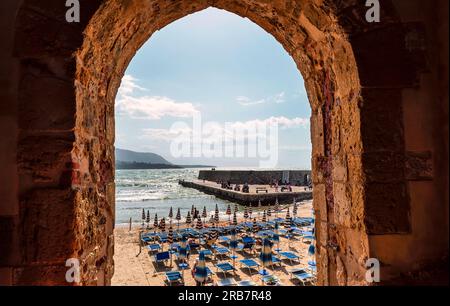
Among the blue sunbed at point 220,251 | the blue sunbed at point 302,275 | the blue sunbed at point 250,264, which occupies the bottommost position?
the blue sunbed at point 220,251

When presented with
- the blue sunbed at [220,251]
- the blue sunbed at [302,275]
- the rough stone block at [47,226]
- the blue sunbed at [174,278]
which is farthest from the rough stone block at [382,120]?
the blue sunbed at [220,251]

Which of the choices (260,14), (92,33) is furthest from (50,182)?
(260,14)

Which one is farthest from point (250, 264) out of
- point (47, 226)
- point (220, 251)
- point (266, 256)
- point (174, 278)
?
point (47, 226)

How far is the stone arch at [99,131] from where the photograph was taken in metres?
2.40

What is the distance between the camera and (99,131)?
321 cm

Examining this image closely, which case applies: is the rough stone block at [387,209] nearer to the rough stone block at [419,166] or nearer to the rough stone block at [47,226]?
the rough stone block at [419,166]

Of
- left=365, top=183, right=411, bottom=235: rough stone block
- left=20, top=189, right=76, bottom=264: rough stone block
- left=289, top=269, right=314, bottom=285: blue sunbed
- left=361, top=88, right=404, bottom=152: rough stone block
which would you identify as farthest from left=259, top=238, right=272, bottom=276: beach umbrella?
left=20, top=189, right=76, bottom=264: rough stone block

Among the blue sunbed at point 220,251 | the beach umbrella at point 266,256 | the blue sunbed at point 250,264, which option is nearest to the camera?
the beach umbrella at point 266,256

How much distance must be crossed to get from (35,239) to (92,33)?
1.67 meters

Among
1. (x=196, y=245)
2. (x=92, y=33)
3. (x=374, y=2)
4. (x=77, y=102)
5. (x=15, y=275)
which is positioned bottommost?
(x=196, y=245)

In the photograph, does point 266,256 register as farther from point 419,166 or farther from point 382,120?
point 382,120

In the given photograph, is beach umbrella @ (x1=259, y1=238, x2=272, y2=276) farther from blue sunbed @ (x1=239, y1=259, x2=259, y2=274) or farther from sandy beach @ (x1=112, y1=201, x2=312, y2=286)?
blue sunbed @ (x1=239, y1=259, x2=259, y2=274)

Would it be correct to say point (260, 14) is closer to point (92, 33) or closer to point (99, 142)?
point (92, 33)
